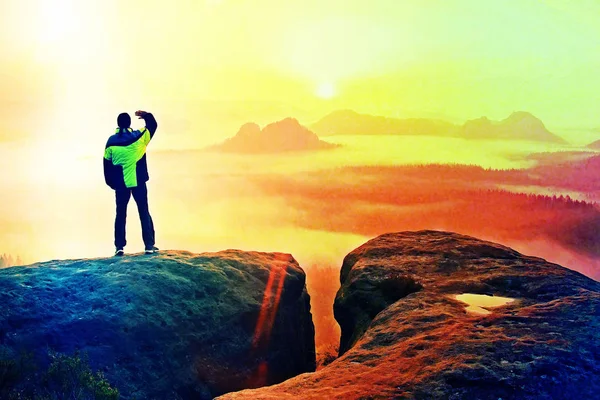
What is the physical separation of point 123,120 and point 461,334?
23.5 ft

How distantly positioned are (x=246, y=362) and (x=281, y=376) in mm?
1063

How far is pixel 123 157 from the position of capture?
11.8 metres

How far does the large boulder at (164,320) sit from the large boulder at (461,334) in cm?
150

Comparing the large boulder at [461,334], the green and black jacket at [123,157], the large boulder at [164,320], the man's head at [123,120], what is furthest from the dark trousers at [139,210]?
the large boulder at [461,334]

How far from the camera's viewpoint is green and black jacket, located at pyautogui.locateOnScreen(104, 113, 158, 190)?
1183 cm

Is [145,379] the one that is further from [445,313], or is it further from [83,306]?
[445,313]

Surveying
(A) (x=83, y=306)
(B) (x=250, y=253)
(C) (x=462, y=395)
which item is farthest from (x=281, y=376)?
(C) (x=462, y=395)

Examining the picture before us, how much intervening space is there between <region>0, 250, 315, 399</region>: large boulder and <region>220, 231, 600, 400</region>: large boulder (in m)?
1.50

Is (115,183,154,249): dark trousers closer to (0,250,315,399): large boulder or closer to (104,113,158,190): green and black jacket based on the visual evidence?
(104,113,158,190): green and black jacket

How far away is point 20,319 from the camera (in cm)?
955

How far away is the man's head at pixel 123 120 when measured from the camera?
11844 mm

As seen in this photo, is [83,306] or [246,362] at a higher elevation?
[83,306]

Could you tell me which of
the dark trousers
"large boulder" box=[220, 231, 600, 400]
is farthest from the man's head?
"large boulder" box=[220, 231, 600, 400]

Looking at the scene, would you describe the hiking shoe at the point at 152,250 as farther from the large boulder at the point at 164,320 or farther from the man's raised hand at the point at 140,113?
the man's raised hand at the point at 140,113
